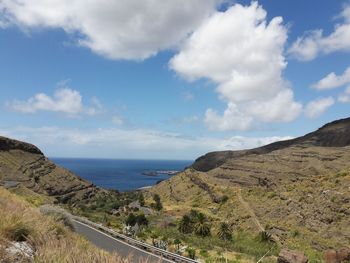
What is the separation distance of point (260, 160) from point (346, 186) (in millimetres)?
35486

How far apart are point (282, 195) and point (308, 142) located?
69.9 meters

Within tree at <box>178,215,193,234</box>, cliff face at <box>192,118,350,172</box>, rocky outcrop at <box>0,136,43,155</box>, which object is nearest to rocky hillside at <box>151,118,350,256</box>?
tree at <box>178,215,193,234</box>

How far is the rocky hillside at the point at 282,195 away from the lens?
158 feet

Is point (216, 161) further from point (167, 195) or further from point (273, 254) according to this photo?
point (273, 254)

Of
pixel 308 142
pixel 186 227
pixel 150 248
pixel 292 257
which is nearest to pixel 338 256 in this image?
pixel 292 257

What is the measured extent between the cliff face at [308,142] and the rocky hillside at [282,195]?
108ft

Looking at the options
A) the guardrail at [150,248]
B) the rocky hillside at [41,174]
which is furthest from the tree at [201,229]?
the rocky hillside at [41,174]

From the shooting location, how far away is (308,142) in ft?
416

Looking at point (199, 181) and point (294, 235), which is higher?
point (199, 181)

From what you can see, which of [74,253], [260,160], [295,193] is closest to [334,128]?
[260,160]

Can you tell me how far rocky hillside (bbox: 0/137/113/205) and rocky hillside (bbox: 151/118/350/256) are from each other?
1897 cm

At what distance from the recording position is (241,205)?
6488 centimetres

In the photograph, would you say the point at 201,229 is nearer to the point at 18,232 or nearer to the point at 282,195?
the point at 282,195

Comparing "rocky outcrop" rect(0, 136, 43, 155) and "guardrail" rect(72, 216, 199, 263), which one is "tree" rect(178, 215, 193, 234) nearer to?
"guardrail" rect(72, 216, 199, 263)
